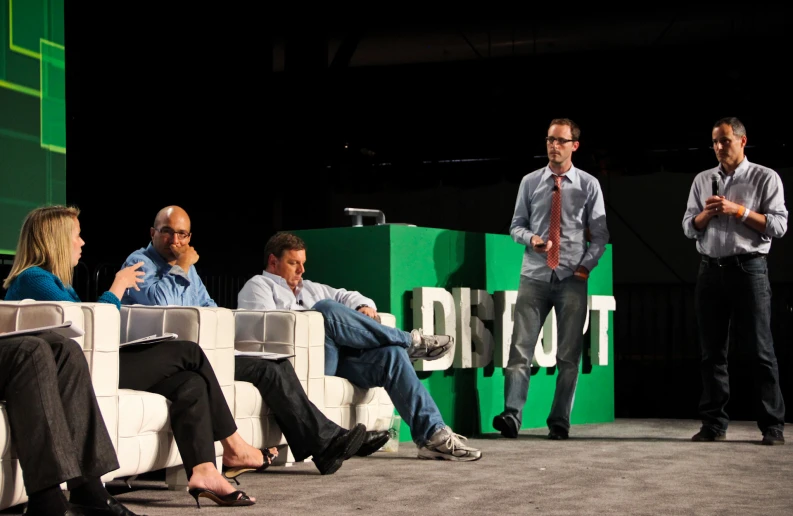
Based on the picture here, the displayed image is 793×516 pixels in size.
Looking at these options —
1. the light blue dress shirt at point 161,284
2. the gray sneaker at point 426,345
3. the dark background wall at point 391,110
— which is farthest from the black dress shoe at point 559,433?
the dark background wall at point 391,110

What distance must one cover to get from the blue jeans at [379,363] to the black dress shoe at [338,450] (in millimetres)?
543

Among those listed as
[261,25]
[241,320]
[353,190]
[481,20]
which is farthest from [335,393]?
[353,190]

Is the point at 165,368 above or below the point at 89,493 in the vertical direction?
above

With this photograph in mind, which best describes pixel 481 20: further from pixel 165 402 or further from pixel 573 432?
pixel 165 402

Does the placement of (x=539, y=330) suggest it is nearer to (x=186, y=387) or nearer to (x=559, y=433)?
(x=559, y=433)

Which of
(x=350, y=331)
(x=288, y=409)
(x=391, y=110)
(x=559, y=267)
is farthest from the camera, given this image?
(x=391, y=110)

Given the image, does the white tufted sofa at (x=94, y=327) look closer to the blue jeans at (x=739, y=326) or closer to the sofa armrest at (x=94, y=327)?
the sofa armrest at (x=94, y=327)

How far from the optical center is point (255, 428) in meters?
3.62

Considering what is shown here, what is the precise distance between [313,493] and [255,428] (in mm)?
441

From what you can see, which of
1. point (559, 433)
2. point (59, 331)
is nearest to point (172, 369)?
point (59, 331)

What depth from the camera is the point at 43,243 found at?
3053 mm

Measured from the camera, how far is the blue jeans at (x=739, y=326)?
16.0 feet

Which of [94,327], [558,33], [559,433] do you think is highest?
[558,33]

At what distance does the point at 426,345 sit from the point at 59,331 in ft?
6.93
